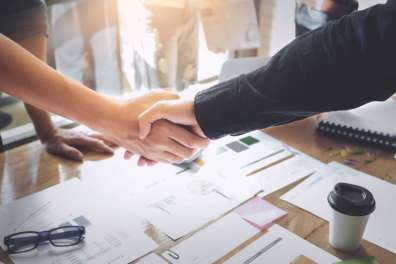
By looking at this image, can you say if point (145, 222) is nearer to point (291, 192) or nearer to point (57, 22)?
point (291, 192)

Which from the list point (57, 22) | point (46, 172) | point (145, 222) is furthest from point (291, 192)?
point (57, 22)

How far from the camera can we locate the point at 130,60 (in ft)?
4.69

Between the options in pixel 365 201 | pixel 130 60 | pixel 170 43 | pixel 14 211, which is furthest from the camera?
pixel 130 60

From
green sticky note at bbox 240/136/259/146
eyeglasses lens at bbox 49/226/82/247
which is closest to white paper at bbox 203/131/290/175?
green sticky note at bbox 240/136/259/146

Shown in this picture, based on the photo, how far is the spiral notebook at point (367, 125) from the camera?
1.03 m

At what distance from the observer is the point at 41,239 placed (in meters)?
0.69

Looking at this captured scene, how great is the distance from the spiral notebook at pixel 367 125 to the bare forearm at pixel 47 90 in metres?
0.58

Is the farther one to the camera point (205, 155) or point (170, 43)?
point (170, 43)

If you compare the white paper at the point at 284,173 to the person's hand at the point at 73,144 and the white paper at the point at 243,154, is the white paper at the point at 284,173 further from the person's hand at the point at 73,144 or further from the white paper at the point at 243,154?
the person's hand at the point at 73,144

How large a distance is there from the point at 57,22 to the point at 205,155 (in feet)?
5.23

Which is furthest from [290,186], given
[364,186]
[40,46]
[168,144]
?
[40,46]

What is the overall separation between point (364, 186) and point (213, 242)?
374mm

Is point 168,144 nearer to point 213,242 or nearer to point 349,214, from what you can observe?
point 213,242

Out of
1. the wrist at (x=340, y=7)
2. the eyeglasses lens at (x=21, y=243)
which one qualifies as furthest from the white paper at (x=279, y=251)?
the wrist at (x=340, y=7)
